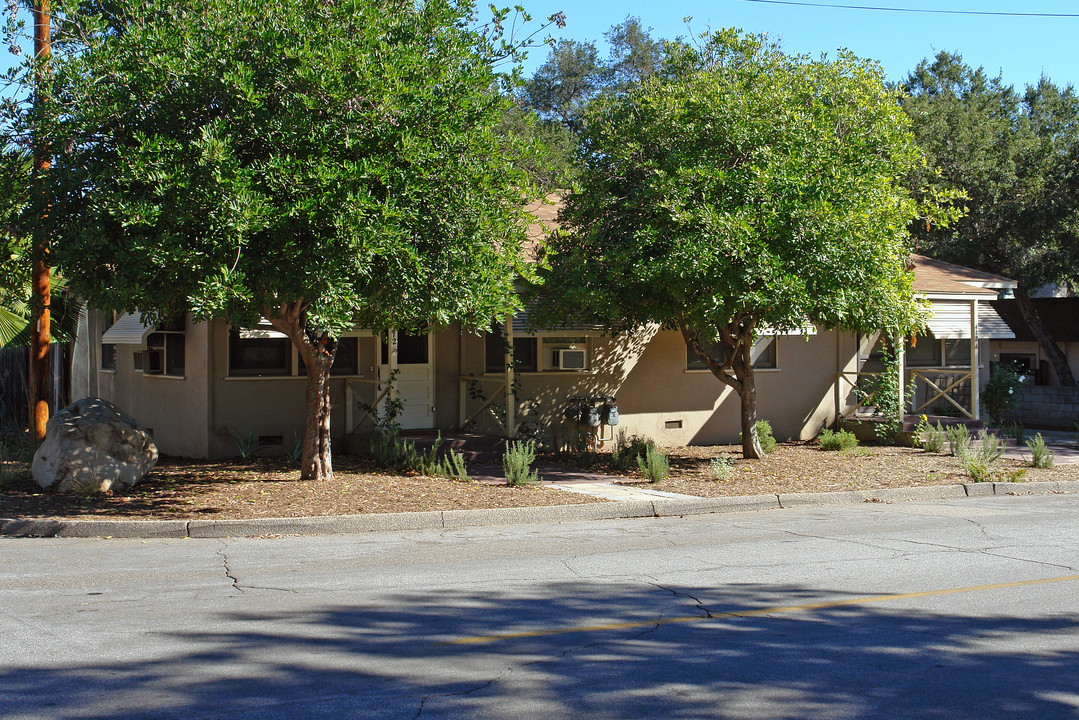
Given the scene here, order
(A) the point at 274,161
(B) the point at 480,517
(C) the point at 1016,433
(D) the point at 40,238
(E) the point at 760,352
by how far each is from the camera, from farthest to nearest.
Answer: (C) the point at 1016,433 → (E) the point at 760,352 → (B) the point at 480,517 → (D) the point at 40,238 → (A) the point at 274,161

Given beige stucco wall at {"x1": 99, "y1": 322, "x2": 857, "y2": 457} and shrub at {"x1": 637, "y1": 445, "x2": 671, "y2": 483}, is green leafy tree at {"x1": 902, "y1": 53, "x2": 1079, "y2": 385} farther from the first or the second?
shrub at {"x1": 637, "y1": 445, "x2": 671, "y2": 483}

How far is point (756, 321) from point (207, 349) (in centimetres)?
848

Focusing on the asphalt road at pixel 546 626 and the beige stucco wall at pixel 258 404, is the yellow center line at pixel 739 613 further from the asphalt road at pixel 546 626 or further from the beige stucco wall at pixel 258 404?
the beige stucco wall at pixel 258 404

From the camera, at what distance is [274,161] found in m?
9.09

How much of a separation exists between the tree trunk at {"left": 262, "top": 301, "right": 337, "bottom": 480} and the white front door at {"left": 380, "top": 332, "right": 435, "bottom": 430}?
3393 mm

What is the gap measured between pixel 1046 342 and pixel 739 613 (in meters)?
23.5

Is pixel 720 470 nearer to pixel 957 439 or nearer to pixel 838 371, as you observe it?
pixel 957 439

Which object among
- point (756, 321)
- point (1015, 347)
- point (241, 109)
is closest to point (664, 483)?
point (756, 321)

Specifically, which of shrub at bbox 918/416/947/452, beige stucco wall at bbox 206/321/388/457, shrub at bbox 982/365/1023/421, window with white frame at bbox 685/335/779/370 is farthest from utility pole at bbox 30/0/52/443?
shrub at bbox 982/365/1023/421

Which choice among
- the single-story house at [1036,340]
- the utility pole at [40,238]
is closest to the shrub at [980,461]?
the single-story house at [1036,340]

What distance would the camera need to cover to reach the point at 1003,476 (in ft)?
44.9

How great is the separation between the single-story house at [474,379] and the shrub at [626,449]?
27 cm

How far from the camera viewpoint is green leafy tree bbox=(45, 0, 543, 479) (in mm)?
9086

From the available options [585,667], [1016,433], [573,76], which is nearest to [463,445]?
[585,667]
